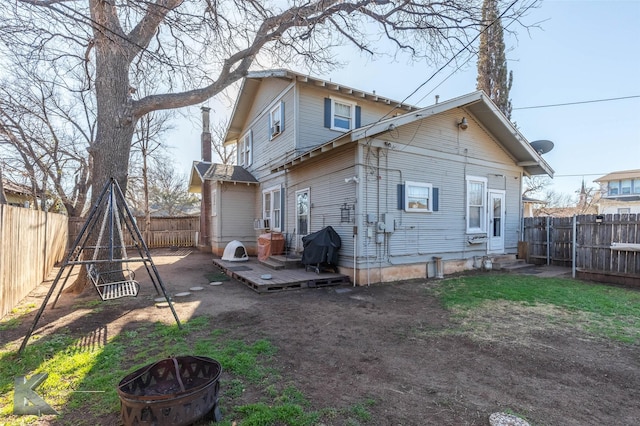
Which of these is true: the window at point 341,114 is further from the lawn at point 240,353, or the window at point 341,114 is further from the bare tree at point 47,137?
the bare tree at point 47,137

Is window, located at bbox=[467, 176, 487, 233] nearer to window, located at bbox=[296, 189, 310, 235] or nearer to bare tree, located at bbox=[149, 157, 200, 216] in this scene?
window, located at bbox=[296, 189, 310, 235]

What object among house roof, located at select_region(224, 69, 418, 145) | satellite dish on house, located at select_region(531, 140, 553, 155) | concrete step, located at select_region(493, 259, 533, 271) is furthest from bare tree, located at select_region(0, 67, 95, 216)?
satellite dish on house, located at select_region(531, 140, 553, 155)

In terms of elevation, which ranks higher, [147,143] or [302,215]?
[147,143]

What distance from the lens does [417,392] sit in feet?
9.13

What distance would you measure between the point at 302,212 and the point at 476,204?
5.69m

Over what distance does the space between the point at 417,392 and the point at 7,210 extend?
645 cm

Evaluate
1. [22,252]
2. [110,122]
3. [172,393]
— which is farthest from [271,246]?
[172,393]

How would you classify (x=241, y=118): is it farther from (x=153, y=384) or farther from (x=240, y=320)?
(x=153, y=384)

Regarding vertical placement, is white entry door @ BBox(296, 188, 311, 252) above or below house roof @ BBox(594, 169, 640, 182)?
below

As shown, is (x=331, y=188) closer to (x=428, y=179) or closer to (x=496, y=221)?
(x=428, y=179)

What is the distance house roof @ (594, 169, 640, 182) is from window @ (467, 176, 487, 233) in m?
24.5

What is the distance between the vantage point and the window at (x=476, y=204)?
31.6 ft

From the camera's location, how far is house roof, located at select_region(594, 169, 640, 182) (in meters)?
24.3

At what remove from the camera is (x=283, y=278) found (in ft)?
24.2
